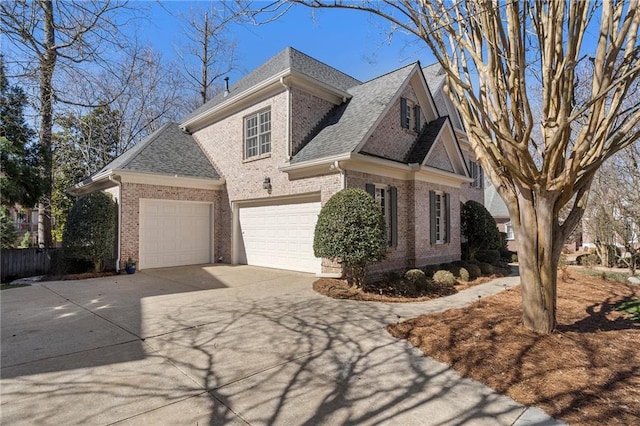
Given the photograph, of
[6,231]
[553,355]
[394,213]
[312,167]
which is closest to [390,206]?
[394,213]

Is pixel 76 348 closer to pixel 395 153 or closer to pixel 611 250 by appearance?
pixel 395 153

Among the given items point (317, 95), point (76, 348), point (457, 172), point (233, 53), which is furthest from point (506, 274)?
point (233, 53)

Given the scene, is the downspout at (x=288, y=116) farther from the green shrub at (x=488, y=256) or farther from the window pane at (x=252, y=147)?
the green shrub at (x=488, y=256)

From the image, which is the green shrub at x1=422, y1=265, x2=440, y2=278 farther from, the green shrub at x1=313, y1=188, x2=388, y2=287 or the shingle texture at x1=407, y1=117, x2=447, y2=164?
the shingle texture at x1=407, y1=117, x2=447, y2=164

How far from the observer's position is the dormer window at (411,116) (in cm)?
1169

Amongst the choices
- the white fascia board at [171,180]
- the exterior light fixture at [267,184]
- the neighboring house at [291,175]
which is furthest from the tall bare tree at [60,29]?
the exterior light fixture at [267,184]

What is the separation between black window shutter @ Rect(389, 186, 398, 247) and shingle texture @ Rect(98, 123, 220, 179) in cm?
696

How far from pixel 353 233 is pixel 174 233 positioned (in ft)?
24.6

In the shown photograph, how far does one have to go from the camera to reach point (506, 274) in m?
12.0

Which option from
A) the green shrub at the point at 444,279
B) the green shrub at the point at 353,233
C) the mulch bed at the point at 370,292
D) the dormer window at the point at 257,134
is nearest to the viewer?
the mulch bed at the point at 370,292

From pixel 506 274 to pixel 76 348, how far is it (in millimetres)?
12354

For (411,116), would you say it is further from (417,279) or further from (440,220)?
(417,279)

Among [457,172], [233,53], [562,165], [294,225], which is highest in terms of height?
[233,53]

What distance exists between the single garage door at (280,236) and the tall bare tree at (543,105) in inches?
227
